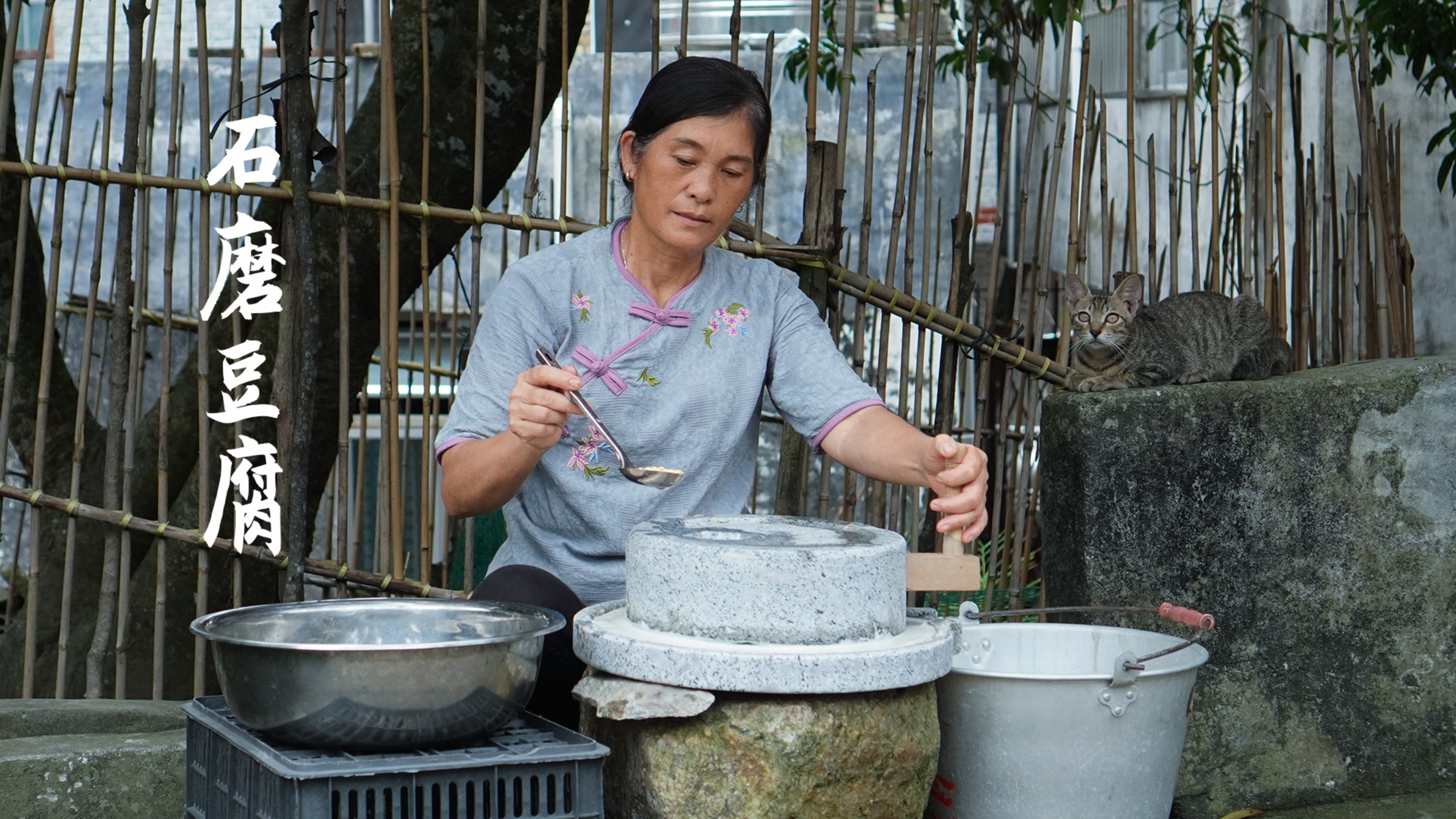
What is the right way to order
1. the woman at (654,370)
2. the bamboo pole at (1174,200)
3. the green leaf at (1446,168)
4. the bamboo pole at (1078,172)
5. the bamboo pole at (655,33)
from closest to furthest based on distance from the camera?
the woman at (654,370), the bamboo pole at (655,33), the bamboo pole at (1078,172), the bamboo pole at (1174,200), the green leaf at (1446,168)

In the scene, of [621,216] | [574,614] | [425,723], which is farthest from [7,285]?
[425,723]

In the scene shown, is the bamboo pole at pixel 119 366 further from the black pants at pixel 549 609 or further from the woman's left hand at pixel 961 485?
the woman's left hand at pixel 961 485

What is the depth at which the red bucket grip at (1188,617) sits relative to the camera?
209 cm

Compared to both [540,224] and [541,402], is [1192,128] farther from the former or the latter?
[541,402]

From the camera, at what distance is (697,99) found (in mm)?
2227

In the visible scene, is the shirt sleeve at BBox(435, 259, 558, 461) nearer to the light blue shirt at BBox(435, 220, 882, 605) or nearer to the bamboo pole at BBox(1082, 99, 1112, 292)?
the light blue shirt at BBox(435, 220, 882, 605)

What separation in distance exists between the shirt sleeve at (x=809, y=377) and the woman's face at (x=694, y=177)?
241 mm

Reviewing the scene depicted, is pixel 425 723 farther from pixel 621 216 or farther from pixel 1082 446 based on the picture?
pixel 1082 446

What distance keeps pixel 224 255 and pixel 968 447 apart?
187 cm

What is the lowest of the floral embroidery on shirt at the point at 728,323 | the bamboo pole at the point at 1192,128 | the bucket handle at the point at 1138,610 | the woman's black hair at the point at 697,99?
the bucket handle at the point at 1138,610

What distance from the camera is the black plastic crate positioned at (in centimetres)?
157

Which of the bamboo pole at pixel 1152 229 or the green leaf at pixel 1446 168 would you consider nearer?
the bamboo pole at pixel 1152 229

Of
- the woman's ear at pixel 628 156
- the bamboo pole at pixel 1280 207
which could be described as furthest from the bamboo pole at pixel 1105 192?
the woman's ear at pixel 628 156

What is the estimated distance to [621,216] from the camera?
2.50m
